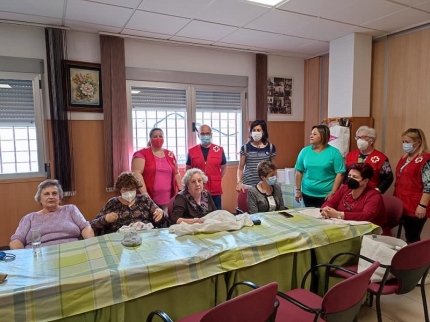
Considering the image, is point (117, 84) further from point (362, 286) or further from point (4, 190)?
point (362, 286)

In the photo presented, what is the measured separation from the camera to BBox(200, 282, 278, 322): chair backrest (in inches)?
44.9

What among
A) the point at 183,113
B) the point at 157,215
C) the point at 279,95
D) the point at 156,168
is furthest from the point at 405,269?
the point at 279,95

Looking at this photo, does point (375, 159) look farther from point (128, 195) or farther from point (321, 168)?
point (128, 195)

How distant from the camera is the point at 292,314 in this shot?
1.61 meters

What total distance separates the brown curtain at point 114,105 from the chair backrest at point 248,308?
2906 millimetres

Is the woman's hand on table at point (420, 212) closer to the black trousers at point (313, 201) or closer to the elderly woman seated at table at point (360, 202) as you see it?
the elderly woman seated at table at point (360, 202)

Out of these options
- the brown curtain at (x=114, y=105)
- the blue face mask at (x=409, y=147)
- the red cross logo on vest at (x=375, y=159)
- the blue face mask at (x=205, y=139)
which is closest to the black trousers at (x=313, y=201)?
the red cross logo on vest at (x=375, y=159)

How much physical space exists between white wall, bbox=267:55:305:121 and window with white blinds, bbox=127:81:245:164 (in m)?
0.72

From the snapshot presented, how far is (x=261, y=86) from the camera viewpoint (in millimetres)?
4699

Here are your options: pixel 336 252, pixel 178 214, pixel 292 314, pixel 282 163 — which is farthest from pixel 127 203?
pixel 282 163

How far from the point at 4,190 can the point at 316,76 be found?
473cm

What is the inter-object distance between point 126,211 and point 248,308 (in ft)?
4.79

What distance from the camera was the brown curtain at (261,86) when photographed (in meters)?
4.66

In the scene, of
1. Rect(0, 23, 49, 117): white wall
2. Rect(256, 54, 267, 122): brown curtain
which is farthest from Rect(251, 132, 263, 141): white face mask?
Rect(0, 23, 49, 117): white wall
